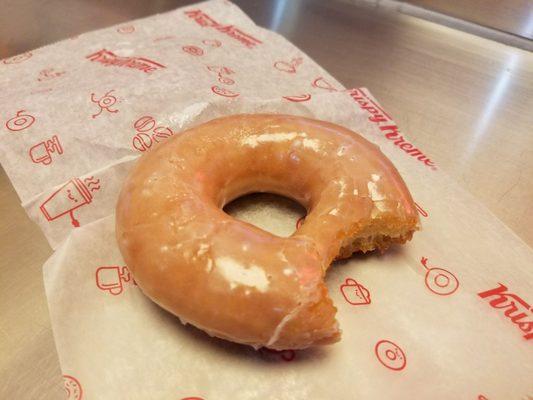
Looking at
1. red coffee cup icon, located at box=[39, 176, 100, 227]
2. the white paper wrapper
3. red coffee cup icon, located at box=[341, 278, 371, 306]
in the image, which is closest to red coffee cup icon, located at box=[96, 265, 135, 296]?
the white paper wrapper

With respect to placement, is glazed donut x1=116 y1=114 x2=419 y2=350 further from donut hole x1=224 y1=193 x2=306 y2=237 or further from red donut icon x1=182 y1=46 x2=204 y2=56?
red donut icon x1=182 y1=46 x2=204 y2=56

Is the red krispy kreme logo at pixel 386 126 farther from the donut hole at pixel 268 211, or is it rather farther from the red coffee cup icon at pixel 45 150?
the red coffee cup icon at pixel 45 150

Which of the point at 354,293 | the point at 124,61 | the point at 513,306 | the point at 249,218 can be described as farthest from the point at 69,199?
the point at 513,306

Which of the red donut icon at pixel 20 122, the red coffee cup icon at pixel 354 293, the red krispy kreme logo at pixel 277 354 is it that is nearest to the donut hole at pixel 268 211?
the red coffee cup icon at pixel 354 293

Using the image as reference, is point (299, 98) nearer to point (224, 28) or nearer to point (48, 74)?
point (224, 28)

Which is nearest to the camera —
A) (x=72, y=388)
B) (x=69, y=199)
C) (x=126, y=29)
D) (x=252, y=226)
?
(x=72, y=388)
